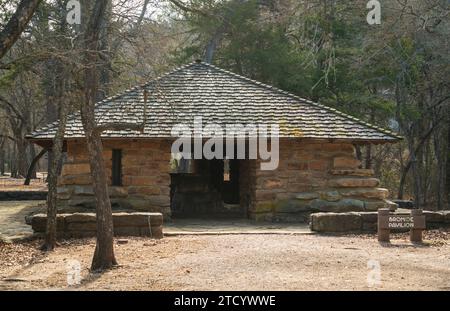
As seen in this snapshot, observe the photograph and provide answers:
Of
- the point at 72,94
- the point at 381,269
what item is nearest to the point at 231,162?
the point at 72,94

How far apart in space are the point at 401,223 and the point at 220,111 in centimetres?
639

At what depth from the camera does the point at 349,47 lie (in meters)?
24.2

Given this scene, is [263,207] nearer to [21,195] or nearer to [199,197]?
[199,197]

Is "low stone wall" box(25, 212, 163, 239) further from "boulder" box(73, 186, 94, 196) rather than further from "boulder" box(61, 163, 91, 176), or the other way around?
"boulder" box(61, 163, 91, 176)

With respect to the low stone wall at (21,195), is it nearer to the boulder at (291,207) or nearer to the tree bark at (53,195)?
the boulder at (291,207)

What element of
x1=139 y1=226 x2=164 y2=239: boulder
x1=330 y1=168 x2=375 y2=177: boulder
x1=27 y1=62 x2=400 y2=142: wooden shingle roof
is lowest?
x1=139 y1=226 x2=164 y2=239: boulder

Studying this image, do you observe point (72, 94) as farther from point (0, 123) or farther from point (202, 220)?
point (0, 123)

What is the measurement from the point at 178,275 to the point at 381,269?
286 centimetres

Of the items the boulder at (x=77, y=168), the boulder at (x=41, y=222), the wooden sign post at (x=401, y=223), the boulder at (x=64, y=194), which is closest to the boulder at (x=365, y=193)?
the wooden sign post at (x=401, y=223)

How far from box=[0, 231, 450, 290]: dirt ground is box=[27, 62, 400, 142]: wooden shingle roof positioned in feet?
12.5

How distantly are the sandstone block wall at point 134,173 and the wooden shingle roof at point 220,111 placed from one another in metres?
0.50

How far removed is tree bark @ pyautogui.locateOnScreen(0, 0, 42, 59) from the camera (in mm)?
8117

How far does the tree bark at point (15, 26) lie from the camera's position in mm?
8117

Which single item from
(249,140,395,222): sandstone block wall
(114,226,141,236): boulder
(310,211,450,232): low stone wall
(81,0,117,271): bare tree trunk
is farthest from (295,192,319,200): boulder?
(81,0,117,271): bare tree trunk
